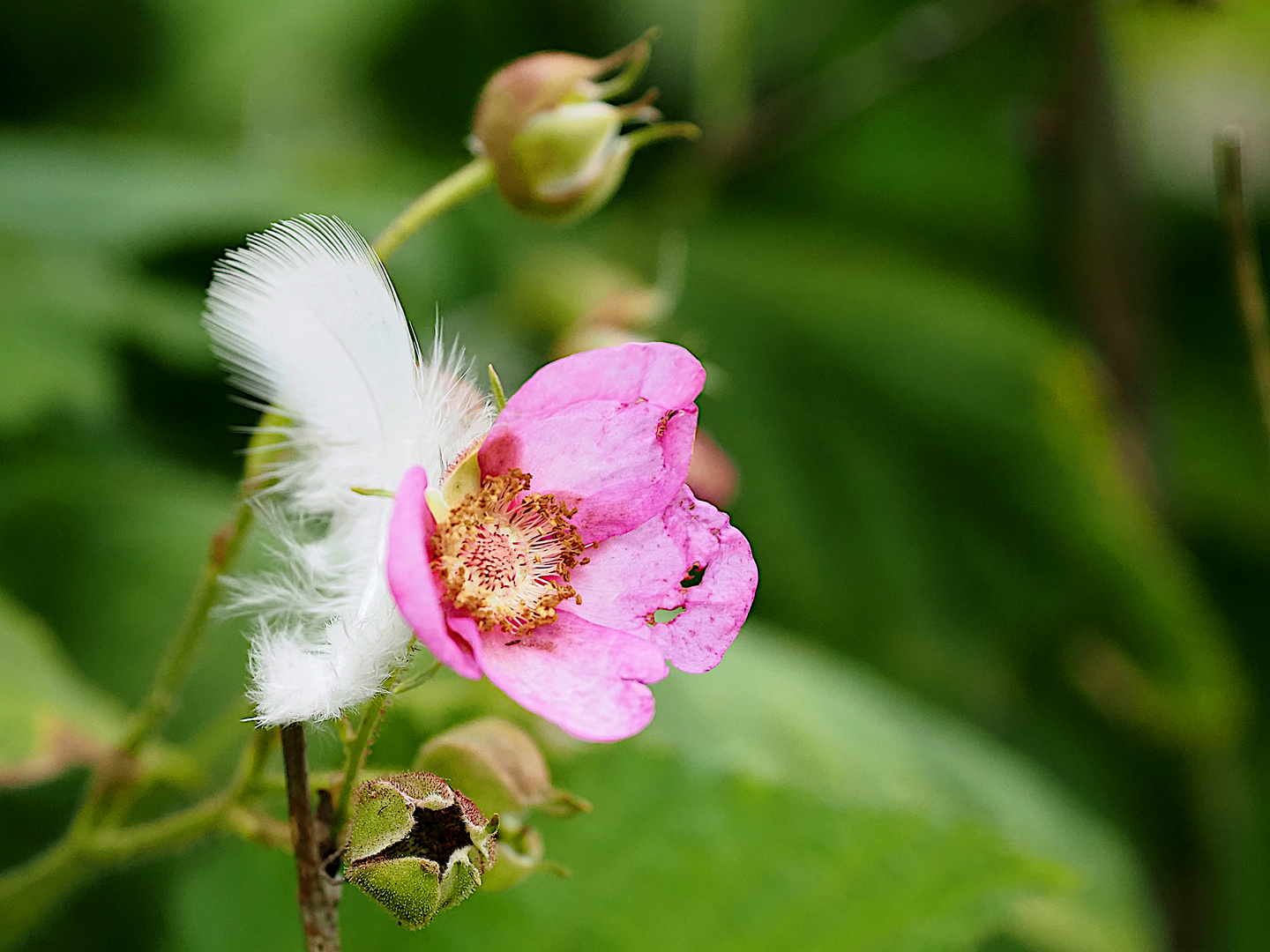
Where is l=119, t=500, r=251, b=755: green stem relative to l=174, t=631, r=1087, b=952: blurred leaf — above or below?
above

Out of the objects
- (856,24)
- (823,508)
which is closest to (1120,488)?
(823,508)

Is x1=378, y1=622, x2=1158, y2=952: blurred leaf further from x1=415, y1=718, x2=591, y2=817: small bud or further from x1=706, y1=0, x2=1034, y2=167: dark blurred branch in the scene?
x1=706, y1=0, x2=1034, y2=167: dark blurred branch

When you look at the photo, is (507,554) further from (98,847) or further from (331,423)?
(98,847)

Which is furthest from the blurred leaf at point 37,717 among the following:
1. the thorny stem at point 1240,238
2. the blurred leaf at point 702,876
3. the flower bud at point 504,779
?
the thorny stem at point 1240,238

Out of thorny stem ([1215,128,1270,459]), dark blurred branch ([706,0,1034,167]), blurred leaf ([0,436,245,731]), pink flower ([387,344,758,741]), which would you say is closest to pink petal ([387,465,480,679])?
pink flower ([387,344,758,741])

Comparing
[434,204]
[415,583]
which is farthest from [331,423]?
[434,204]

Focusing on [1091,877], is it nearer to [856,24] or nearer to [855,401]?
[855,401]
